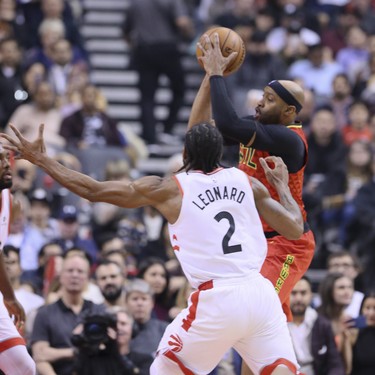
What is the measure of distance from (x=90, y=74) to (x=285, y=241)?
367 inches

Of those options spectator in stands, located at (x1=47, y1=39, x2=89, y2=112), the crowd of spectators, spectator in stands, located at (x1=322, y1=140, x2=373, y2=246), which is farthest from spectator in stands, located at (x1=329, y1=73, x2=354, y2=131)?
spectator in stands, located at (x1=47, y1=39, x2=89, y2=112)

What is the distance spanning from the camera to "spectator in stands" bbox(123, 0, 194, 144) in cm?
1731

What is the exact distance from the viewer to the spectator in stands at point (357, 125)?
16.2 m

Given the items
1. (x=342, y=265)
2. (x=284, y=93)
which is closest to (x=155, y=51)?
(x=342, y=265)

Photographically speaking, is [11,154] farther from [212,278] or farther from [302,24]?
[302,24]

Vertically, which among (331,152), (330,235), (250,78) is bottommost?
(330,235)

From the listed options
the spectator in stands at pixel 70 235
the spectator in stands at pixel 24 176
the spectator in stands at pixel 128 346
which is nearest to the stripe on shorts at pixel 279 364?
the spectator in stands at pixel 128 346

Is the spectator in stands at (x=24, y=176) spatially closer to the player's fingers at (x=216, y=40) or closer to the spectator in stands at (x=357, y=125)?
the spectator in stands at (x=357, y=125)

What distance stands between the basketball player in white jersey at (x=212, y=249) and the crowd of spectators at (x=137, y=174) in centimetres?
255

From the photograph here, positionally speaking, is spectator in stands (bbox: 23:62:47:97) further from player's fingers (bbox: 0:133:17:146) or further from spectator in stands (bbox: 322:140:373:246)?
player's fingers (bbox: 0:133:17:146)

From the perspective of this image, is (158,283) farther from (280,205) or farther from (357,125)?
(357,125)

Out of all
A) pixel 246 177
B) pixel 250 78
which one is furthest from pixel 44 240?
pixel 246 177

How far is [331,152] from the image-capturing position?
15.9 m

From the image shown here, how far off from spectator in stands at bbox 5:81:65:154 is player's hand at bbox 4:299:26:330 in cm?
600
